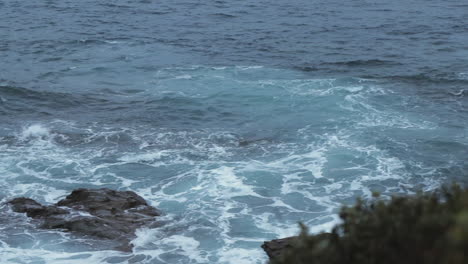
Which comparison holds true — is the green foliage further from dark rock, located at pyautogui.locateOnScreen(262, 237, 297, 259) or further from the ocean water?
the ocean water

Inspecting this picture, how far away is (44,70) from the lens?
178ft

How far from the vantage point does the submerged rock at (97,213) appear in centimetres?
3000

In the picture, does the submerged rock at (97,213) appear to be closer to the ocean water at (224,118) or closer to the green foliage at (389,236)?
the ocean water at (224,118)

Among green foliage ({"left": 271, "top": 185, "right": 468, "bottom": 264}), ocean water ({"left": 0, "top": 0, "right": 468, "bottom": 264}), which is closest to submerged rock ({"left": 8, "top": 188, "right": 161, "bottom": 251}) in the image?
ocean water ({"left": 0, "top": 0, "right": 468, "bottom": 264})

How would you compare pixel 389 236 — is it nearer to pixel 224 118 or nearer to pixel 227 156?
pixel 227 156

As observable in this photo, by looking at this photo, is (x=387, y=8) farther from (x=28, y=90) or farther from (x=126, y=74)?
(x=28, y=90)

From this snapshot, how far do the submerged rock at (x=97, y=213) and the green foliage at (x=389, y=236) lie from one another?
49.8ft

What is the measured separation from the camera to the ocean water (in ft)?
105

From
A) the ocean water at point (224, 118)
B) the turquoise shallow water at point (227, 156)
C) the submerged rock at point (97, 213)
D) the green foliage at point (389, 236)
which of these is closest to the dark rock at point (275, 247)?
the ocean water at point (224, 118)

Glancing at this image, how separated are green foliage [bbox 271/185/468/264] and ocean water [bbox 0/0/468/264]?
13320mm

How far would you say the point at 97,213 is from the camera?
102ft

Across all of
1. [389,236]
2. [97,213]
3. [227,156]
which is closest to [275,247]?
[97,213]

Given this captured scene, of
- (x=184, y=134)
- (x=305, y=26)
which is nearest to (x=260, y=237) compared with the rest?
(x=184, y=134)

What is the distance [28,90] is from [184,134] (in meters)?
13.9
